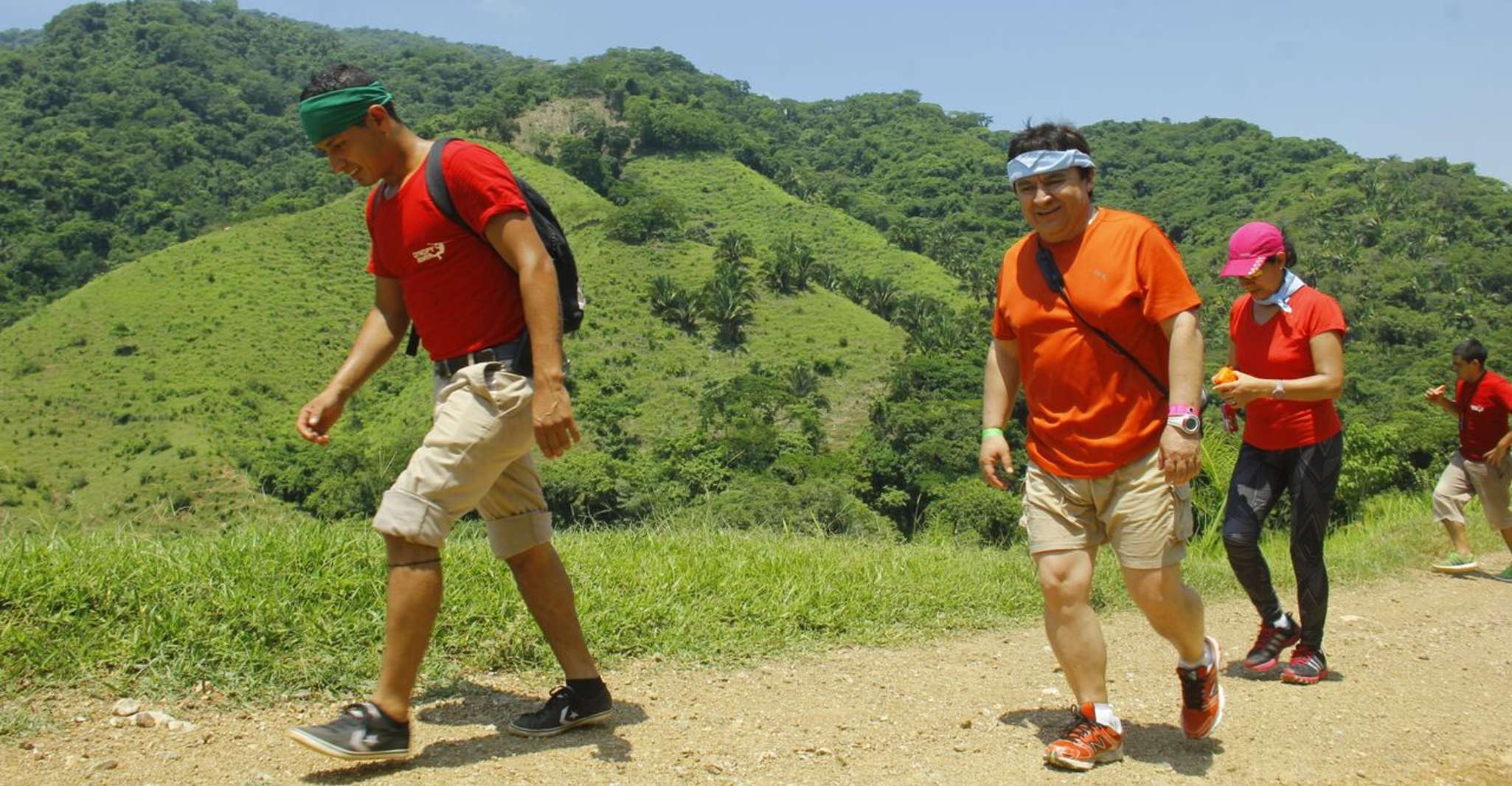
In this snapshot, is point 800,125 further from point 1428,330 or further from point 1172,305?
point 1172,305

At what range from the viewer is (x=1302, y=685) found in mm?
4230

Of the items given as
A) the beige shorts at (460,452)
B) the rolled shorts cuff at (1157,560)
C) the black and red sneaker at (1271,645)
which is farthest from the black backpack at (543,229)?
the black and red sneaker at (1271,645)

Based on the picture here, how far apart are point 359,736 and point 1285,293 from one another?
3.38 meters

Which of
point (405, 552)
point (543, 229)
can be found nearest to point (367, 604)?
point (405, 552)

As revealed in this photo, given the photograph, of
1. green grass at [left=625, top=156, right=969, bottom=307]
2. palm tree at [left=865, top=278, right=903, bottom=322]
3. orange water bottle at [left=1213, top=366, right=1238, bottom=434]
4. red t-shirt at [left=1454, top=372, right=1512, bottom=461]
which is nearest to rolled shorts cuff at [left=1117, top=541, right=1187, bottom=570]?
orange water bottle at [left=1213, top=366, right=1238, bottom=434]

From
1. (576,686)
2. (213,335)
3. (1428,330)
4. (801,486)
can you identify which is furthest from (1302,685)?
(213,335)

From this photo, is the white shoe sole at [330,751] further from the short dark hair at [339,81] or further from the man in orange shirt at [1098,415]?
the man in orange shirt at [1098,415]

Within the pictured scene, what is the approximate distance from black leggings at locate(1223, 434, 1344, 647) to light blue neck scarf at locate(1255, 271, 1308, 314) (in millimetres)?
499

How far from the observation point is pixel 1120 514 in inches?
125

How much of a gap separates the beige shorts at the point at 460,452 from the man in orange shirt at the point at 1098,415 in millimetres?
1230

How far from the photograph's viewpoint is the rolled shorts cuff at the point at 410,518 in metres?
2.79

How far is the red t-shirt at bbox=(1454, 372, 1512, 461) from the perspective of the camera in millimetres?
6734

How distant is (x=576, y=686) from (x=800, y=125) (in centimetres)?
15409

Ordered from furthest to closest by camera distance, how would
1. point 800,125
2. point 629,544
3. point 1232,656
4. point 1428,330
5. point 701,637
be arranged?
point 800,125 → point 1428,330 → point 629,544 → point 1232,656 → point 701,637
